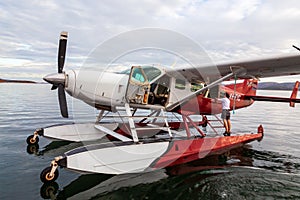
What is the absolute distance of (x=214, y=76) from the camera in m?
7.47

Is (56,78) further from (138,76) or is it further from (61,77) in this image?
(138,76)

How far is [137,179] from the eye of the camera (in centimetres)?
498

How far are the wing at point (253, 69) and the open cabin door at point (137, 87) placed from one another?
3.17 ft

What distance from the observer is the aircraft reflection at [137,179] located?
4.24m

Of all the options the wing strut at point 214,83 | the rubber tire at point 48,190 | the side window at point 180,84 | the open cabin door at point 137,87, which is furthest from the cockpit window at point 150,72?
the rubber tire at point 48,190

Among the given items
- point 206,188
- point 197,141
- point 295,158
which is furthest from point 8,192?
point 295,158

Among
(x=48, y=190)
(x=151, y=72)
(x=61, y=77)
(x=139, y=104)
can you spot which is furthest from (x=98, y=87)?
(x=48, y=190)

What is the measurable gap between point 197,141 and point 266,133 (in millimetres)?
6267

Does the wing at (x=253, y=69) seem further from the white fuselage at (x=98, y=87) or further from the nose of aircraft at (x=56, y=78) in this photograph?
the nose of aircraft at (x=56, y=78)

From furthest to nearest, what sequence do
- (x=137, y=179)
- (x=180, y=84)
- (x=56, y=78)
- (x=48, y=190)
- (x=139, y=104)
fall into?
1. (x=180, y=84)
2. (x=139, y=104)
3. (x=56, y=78)
4. (x=137, y=179)
5. (x=48, y=190)

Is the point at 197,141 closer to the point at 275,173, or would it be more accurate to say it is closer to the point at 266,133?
the point at 275,173

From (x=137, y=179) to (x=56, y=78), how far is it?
9.82ft

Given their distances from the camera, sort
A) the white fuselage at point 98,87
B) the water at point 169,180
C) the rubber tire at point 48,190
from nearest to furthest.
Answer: the rubber tire at point 48,190, the water at point 169,180, the white fuselage at point 98,87

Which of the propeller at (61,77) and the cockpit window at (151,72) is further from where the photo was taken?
the cockpit window at (151,72)
